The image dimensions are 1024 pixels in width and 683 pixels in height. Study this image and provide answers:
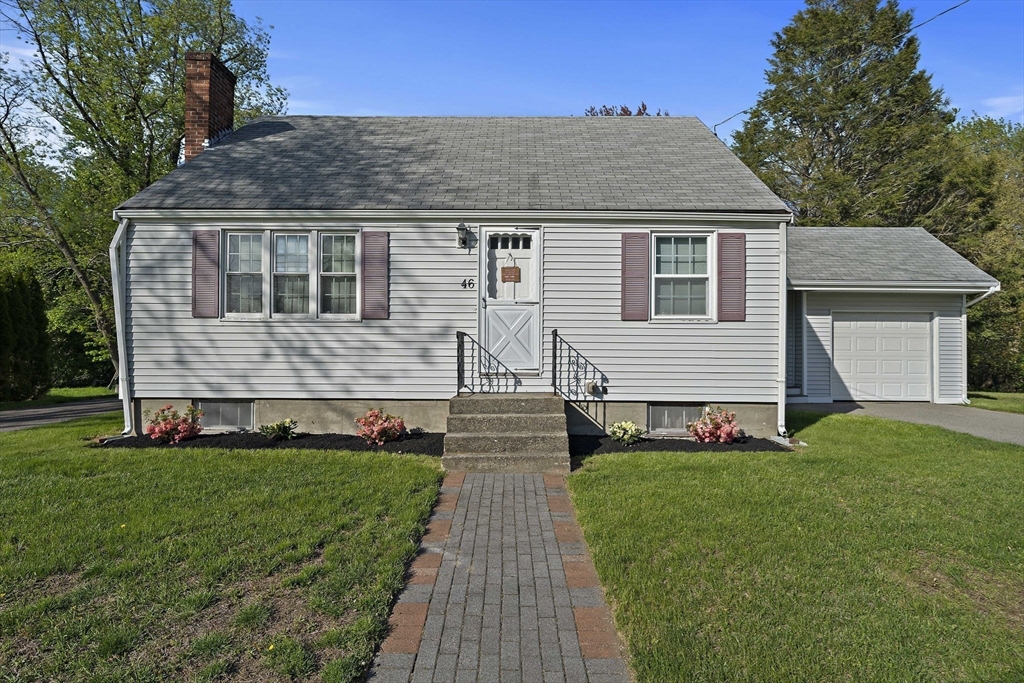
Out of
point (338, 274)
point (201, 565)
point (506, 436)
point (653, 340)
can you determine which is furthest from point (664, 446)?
point (201, 565)

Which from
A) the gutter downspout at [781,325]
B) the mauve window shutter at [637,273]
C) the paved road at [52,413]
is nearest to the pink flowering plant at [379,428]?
the mauve window shutter at [637,273]

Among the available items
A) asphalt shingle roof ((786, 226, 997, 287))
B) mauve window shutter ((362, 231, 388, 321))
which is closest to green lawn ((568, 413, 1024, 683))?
mauve window shutter ((362, 231, 388, 321))

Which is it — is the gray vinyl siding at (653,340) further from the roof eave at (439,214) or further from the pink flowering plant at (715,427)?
the roof eave at (439,214)

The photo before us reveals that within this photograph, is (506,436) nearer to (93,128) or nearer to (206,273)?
(206,273)

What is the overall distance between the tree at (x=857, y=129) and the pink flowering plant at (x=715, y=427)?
57.9ft

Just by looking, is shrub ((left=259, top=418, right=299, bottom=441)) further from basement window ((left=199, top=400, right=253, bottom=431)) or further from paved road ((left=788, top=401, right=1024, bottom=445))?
paved road ((left=788, top=401, right=1024, bottom=445))

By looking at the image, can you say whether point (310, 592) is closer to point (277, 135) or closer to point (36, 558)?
point (36, 558)

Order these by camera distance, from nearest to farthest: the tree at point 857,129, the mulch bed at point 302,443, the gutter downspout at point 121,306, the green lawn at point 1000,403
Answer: the mulch bed at point 302,443
the gutter downspout at point 121,306
the green lawn at point 1000,403
the tree at point 857,129

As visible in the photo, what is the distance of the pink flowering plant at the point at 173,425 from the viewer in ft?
28.1

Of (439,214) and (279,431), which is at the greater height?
(439,214)

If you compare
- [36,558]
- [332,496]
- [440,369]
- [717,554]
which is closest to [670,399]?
[440,369]

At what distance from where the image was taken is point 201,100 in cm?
1103

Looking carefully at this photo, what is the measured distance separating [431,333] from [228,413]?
3454mm

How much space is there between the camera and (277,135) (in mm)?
11484
